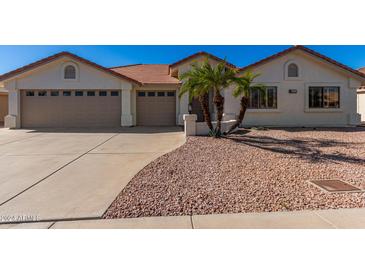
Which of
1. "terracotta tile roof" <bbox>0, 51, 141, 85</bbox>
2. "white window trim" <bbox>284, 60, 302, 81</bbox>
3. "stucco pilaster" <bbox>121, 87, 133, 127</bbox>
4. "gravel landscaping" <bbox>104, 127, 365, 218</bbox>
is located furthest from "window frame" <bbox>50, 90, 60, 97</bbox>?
"white window trim" <bbox>284, 60, 302, 81</bbox>

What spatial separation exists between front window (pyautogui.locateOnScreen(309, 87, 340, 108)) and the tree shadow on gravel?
→ 6.06 metres

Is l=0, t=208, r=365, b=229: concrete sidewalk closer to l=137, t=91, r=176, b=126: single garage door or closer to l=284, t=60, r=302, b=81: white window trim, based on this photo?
l=284, t=60, r=302, b=81: white window trim

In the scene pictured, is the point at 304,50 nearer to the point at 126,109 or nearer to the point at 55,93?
the point at 126,109

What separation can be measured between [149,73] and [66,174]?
1429 cm

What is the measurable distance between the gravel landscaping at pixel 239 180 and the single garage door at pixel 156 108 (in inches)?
344

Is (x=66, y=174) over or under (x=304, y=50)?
under

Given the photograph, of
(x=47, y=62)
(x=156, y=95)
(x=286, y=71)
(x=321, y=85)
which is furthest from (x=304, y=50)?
(x=47, y=62)

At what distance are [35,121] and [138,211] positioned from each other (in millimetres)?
14976

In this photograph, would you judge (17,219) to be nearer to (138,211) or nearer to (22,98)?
(138,211)

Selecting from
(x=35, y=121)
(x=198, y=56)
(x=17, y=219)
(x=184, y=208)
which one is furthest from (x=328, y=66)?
(x=35, y=121)

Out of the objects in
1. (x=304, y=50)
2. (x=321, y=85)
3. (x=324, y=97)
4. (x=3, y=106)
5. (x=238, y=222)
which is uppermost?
(x=304, y=50)

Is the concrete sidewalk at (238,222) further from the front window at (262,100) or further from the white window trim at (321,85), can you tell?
the white window trim at (321,85)

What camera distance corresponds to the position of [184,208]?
399 centimetres

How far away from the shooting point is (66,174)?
596 cm
